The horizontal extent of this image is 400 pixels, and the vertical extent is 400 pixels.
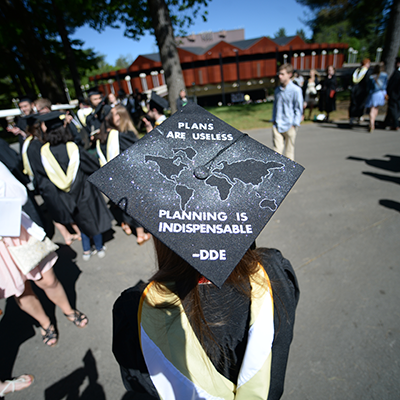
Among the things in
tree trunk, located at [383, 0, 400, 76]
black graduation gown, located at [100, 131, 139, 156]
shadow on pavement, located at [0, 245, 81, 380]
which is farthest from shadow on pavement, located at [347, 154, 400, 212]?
tree trunk, located at [383, 0, 400, 76]

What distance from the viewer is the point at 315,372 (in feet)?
6.32

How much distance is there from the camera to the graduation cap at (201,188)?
932mm

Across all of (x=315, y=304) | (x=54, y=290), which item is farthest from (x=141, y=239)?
(x=315, y=304)

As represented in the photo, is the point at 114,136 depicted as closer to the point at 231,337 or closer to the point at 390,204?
the point at 231,337

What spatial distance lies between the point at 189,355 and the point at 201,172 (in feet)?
2.38

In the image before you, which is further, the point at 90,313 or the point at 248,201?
the point at 90,313

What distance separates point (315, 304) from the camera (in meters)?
2.47

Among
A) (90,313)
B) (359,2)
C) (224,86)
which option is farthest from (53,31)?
(359,2)

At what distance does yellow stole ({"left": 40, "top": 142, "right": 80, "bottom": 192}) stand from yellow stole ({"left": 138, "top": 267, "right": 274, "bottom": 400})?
2702 mm

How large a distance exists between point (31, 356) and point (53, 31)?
55.2ft

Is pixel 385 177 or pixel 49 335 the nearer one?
pixel 49 335

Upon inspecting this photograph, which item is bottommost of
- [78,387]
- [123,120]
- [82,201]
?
[78,387]

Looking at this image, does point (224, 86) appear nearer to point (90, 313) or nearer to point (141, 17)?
point (141, 17)

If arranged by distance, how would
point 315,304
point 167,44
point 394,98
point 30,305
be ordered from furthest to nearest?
point 167,44
point 394,98
point 315,304
point 30,305
